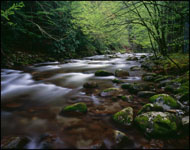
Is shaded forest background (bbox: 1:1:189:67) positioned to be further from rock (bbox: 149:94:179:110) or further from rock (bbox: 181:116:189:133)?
rock (bbox: 181:116:189:133)

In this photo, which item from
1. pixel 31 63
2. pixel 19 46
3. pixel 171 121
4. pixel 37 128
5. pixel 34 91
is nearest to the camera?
pixel 171 121

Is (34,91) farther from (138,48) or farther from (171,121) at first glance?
(138,48)

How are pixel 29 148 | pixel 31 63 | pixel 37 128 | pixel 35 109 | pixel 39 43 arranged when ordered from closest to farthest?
Result: pixel 29 148, pixel 37 128, pixel 35 109, pixel 31 63, pixel 39 43

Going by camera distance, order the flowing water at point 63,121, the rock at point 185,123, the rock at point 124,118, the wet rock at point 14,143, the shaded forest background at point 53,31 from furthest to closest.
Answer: the shaded forest background at point 53,31
the rock at point 124,118
the rock at point 185,123
the flowing water at point 63,121
the wet rock at point 14,143

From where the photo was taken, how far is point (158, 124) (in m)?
1.79

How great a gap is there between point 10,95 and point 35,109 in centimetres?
127

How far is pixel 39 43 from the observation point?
10.0 metres

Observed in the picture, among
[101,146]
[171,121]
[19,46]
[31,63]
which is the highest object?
[19,46]

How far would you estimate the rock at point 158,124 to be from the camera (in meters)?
1.74

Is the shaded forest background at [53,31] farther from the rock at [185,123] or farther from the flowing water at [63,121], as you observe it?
the rock at [185,123]

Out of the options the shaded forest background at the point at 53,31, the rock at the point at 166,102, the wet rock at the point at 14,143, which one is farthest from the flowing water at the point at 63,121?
the shaded forest background at the point at 53,31

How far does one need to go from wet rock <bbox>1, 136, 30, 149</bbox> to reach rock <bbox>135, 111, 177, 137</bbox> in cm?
156

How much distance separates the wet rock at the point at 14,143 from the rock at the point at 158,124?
1.56 metres

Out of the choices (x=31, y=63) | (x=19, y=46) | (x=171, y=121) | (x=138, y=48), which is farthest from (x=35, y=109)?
(x=138, y=48)
